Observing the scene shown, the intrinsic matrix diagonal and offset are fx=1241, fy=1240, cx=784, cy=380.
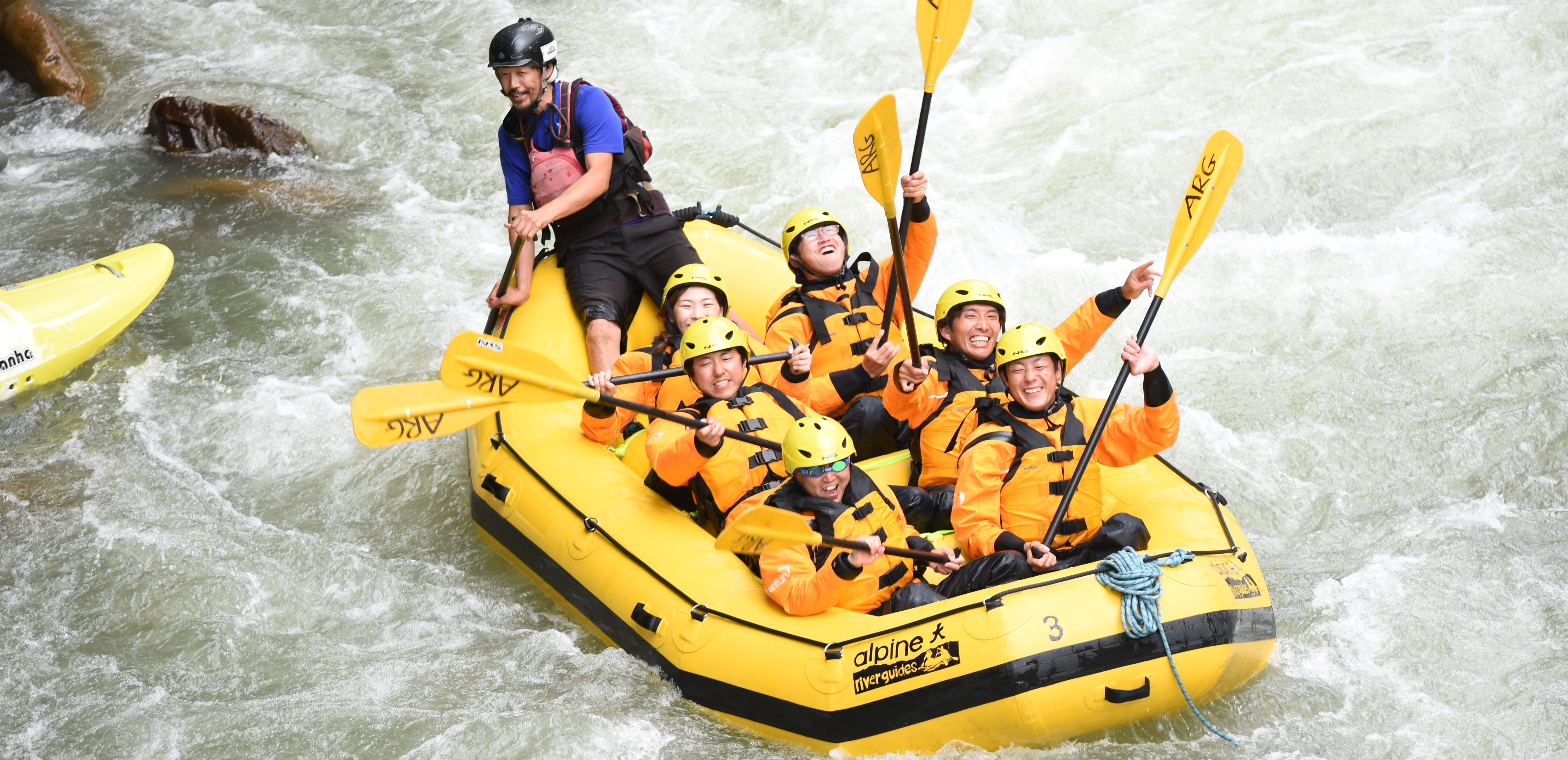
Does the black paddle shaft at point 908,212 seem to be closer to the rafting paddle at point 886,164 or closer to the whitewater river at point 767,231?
the rafting paddle at point 886,164

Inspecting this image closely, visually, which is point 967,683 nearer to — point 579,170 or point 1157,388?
point 1157,388

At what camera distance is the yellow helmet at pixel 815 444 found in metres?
3.18

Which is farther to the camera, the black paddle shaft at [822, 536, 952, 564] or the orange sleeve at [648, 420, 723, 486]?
the orange sleeve at [648, 420, 723, 486]

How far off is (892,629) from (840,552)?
0.23 metres

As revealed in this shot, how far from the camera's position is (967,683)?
9.87 ft

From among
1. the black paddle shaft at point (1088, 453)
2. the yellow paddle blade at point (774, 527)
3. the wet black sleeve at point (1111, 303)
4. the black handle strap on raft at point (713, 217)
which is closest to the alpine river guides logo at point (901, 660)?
the yellow paddle blade at point (774, 527)

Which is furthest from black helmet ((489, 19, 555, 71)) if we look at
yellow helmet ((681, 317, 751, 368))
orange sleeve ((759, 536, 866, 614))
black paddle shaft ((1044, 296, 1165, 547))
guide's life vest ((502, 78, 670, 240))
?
black paddle shaft ((1044, 296, 1165, 547))

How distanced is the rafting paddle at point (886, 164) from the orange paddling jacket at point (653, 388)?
1.34 ft

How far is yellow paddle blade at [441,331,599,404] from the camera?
3188 millimetres

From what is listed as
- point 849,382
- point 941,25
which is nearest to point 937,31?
point 941,25

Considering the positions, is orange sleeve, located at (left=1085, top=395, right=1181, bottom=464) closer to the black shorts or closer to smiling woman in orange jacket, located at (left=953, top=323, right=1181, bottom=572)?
smiling woman in orange jacket, located at (left=953, top=323, right=1181, bottom=572)

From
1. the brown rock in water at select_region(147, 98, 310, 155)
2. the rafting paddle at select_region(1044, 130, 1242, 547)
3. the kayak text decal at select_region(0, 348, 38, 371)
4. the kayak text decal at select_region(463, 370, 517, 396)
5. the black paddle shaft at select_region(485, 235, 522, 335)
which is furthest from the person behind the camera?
the brown rock in water at select_region(147, 98, 310, 155)

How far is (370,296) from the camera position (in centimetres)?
630

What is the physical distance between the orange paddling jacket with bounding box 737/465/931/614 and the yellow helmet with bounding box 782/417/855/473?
0.11m
